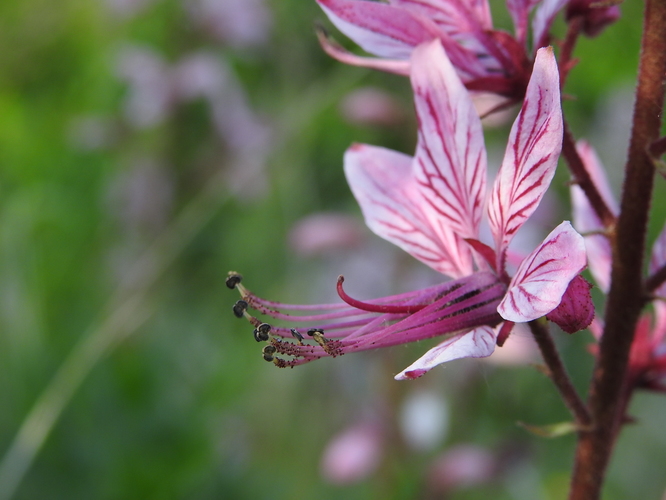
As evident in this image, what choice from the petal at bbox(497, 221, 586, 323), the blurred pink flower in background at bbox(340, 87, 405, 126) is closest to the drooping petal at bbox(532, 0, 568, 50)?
the petal at bbox(497, 221, 586, 323)

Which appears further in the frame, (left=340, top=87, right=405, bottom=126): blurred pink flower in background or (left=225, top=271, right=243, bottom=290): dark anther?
(left=340, top=87, right=405, bottom=126): blurred pink flower in background

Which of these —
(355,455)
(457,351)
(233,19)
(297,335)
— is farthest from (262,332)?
(233,19)

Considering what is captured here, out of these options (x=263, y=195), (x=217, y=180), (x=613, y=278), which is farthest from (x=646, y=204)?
(x=263, y=195)

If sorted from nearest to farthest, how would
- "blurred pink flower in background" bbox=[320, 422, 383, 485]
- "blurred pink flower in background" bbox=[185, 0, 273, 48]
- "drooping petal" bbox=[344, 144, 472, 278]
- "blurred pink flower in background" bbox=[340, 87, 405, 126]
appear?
1. "drooping petal" bbox=[344, 144, 472, 278]
2. "blurred pink flower in background" bbox=[320, 422, 383, 485]
3. "blurred pink flower in background" bbox=[340, 87, 405, 126]
4. "blurred pink flower in background" bbox=[185, 0, 273, 48]

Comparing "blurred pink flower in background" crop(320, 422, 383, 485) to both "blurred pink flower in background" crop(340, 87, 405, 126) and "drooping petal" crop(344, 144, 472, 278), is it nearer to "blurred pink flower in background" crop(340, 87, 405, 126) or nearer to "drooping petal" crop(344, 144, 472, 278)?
"blurred pink flower in background" crop(340, 87, 405, 126)

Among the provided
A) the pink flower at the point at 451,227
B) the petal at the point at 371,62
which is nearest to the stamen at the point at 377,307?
the pink flower at the point at 451,227

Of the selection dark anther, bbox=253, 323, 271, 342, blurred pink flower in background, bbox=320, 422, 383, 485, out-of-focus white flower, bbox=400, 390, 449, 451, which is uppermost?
dark anther, bbox=253, 323, 271, 342
